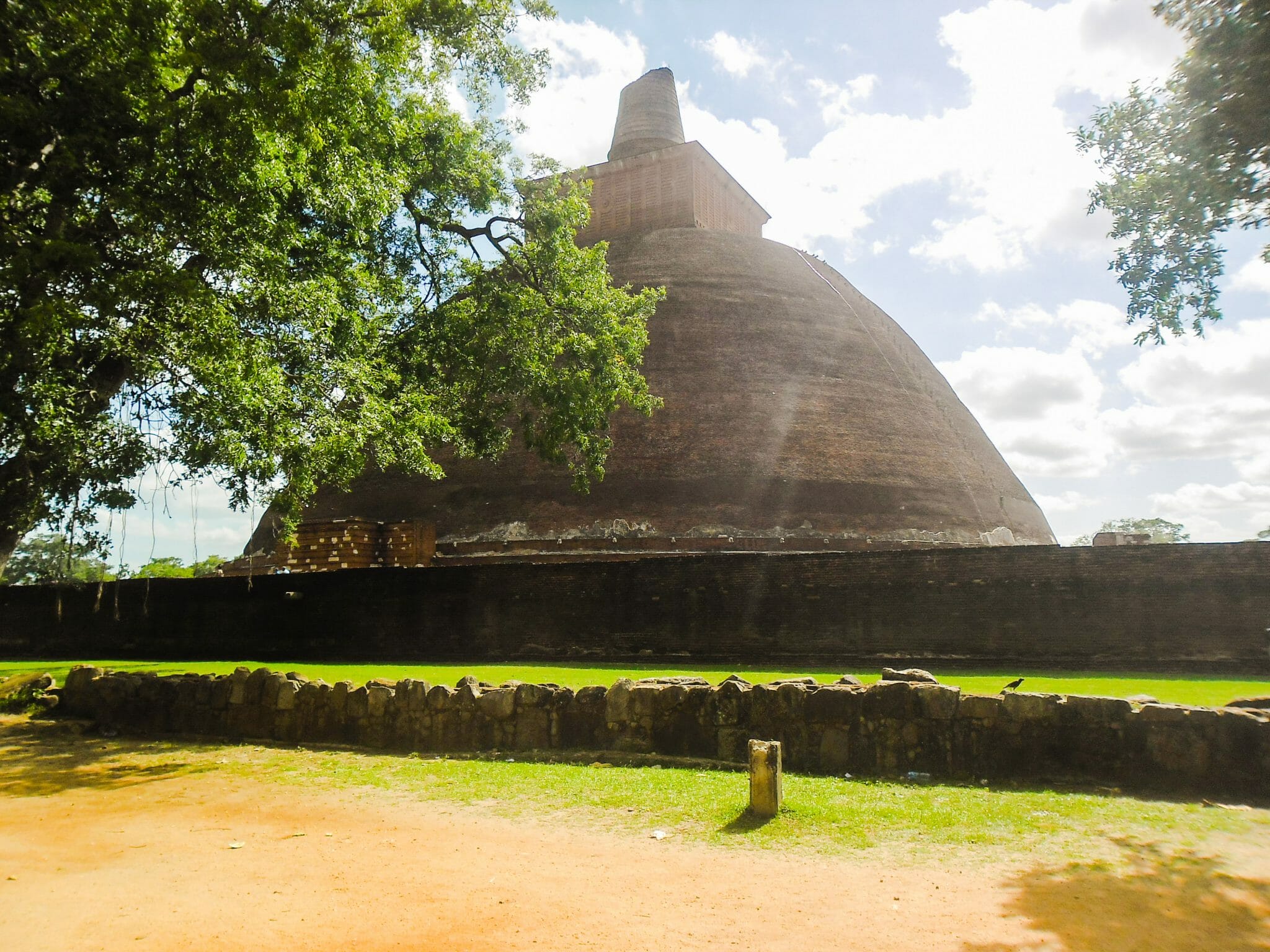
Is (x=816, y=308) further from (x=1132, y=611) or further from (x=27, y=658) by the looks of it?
(x=27, y=658)

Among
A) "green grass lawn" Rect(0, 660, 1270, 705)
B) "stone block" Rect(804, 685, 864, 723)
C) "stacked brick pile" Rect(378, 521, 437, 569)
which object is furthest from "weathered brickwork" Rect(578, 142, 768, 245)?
"stone block" Rect(804, 685, 864, 723)

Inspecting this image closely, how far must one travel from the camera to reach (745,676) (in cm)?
992

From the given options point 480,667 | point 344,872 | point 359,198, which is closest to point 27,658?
point 480,667

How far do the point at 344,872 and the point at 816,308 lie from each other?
19360 millimetres

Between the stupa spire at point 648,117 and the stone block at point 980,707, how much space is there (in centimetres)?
2403

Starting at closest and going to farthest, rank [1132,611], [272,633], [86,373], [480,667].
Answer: [86,373]
[1132,611]
[480,667]
[272,633]

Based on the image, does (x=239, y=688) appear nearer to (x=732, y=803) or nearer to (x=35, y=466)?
(x=35, y=466)

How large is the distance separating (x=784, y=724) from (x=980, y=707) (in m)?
1.34

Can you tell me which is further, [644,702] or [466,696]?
[466,696]

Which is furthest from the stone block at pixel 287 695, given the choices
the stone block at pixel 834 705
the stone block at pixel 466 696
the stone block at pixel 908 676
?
the stone block at pixel 908 676

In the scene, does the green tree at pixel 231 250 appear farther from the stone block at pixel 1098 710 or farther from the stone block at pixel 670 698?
the stone block at pixel 1098 710

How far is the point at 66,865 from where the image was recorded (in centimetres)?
407

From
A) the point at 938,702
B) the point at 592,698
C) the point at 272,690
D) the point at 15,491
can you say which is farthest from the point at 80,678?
the point at 938,702

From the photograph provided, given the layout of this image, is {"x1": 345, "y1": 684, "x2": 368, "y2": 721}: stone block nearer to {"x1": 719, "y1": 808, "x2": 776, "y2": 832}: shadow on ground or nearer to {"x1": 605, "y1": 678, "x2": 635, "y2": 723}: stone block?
{"x1": 605, "y1": 678, "x2": 635, "y2": 723}: stone block
